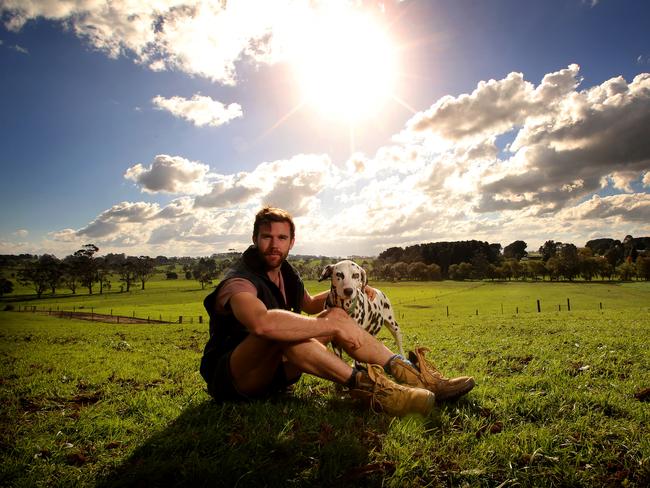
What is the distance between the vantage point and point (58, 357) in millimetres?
10352

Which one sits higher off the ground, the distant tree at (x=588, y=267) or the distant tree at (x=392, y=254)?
the distant tree at (x=392, y=254)

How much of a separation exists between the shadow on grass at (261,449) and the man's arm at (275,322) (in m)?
0.96

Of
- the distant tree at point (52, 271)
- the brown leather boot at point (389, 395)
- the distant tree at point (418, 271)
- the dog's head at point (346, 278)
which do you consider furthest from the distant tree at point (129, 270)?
the brown leather boot at point (389, 395)

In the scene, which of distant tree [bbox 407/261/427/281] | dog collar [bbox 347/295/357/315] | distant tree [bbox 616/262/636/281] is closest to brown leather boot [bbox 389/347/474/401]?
dog collar [bbox 347/295/357/315]

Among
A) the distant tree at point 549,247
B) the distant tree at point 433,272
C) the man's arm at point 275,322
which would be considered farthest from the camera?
the distant tree at point 549,247

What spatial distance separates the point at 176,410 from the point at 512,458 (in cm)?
395

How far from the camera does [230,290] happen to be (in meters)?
4.24

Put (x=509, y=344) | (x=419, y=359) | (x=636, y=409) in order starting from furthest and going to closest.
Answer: (x=509, y=344)
(x=419, y=359)
(x=636, y=409)

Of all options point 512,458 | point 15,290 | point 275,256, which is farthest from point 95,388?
point 15,290

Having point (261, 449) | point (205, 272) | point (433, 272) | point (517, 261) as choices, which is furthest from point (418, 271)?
point (261, 449)

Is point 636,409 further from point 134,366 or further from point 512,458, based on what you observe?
point 134,366

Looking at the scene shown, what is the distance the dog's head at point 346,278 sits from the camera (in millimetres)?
6676

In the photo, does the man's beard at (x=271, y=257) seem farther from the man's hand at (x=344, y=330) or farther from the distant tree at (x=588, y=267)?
the distant tree at (x=588, y=267)

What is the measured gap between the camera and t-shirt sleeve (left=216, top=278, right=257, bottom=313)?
4.22 m
